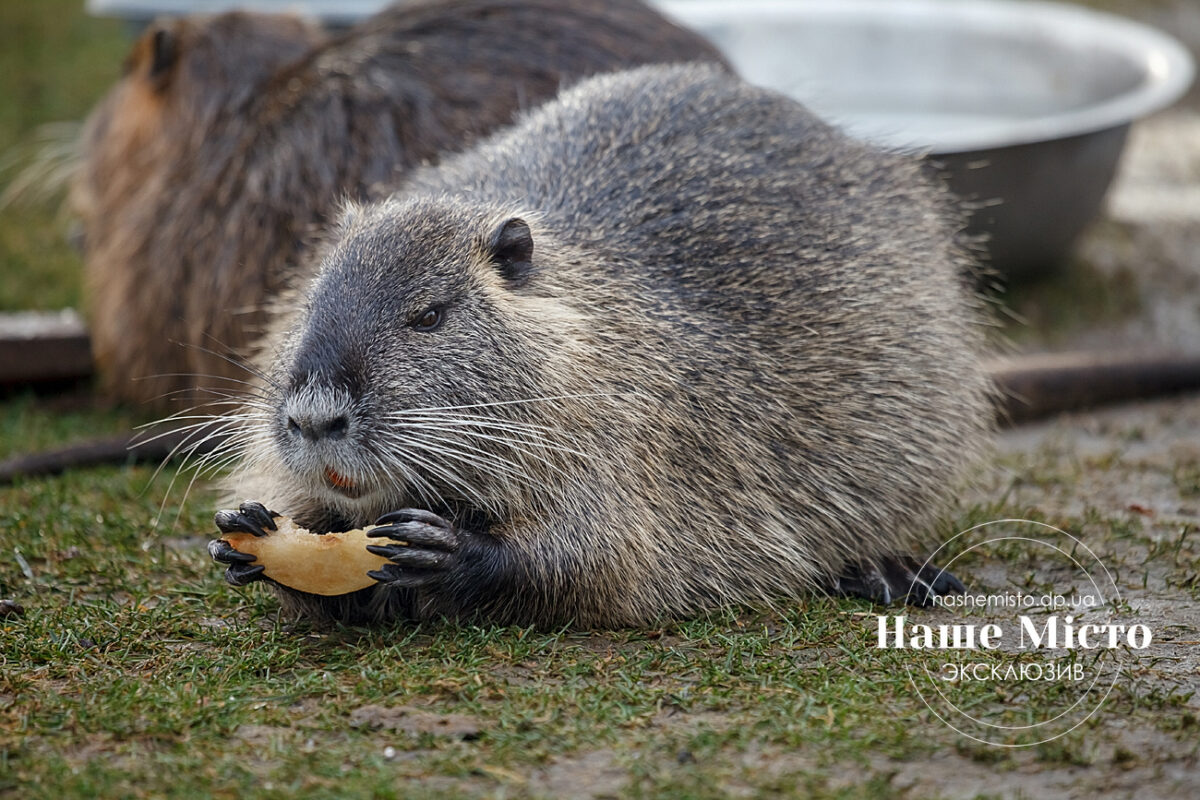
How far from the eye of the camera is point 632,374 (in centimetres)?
321

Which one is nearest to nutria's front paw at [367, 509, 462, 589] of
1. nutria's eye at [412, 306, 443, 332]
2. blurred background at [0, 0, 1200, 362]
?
nutria's eye at [412, 306, 443, 332]

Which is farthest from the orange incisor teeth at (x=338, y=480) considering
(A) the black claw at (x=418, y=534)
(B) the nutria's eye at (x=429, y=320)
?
(B) the nutria's eye at (x=429, y=320)

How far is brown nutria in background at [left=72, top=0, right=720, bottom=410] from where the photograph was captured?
4.57m

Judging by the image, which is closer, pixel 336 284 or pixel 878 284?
pixel 336 284

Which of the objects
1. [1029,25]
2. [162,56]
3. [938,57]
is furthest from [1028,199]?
[162,56]

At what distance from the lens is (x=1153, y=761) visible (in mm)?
2434

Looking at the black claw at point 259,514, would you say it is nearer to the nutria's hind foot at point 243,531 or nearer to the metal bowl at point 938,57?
the nutria's hind foot at point 243,531

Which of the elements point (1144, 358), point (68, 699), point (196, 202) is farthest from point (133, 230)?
point (1144, 358)

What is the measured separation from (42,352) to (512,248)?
296 cm

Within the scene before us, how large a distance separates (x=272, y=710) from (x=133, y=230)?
292 centimetres

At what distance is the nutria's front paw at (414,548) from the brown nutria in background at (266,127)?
150 centimetres

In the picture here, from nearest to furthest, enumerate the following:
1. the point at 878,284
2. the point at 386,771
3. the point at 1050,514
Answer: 1. the point at 386,771
2. the point at 878,284
3. the point at 1050,514

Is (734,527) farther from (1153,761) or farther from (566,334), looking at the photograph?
(1153,761)

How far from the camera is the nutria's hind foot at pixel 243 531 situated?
2.93 m
